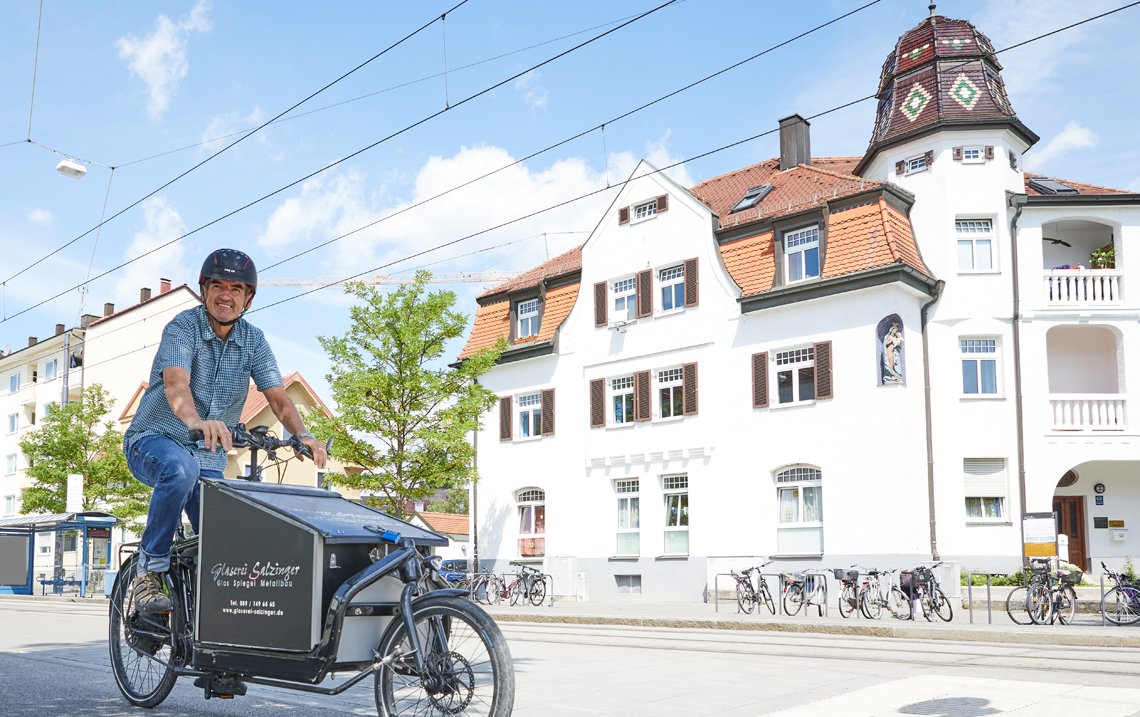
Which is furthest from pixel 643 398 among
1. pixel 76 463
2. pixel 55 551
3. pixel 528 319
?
pixel 76 463

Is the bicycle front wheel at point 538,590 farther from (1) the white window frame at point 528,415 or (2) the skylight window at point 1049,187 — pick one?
(2) the skylight window at point 1049,187

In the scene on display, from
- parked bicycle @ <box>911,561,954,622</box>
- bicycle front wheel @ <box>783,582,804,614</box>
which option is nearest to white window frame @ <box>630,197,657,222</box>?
bicycle front wheel @ <box>783,582,804,614</box>

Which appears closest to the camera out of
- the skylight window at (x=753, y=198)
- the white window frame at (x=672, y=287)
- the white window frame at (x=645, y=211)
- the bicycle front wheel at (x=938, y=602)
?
the bicycle front wheel at (x=938, y=602)

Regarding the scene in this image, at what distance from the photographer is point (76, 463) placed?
4472 cm

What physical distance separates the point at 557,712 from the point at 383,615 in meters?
2.09

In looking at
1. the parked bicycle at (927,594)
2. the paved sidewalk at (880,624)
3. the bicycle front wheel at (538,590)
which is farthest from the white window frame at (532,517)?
the parked bicycle at (927,594)

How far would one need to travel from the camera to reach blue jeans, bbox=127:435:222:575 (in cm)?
538

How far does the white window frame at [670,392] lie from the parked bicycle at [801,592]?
6560mm

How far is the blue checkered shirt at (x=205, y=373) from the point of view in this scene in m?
5.61

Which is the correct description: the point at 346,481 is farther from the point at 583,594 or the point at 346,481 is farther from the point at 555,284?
the point at 555,284

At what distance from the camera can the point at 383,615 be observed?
4.90m

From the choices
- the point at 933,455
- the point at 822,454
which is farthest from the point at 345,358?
the point at 933,455

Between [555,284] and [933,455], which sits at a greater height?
[555,284]

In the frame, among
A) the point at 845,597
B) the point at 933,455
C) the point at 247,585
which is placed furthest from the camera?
the point at 933,455
